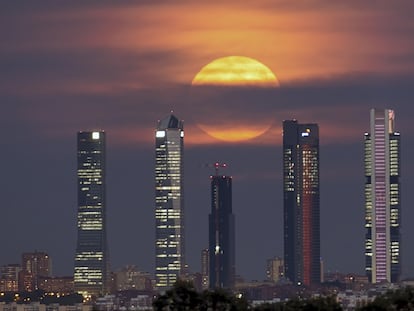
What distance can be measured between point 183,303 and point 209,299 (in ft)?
8.29

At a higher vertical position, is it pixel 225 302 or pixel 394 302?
pixel 225 302

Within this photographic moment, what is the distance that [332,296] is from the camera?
342 ft

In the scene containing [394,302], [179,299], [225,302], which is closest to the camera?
[179,299]

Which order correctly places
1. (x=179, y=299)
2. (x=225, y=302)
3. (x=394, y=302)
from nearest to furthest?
(x=179, y=299), (x=394, y=302), (x=225, y=302)

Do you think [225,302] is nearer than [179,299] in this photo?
No

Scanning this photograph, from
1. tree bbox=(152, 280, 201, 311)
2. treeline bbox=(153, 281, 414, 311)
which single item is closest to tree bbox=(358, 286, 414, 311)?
treeline bbox=(153, 281, 414, 311)

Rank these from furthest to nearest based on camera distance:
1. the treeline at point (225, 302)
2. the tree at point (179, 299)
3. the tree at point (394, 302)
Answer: the treeline at point (225, 302) < the tree at point (179, 299) < the tree at point (394, 302)

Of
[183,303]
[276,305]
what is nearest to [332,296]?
[276,305]

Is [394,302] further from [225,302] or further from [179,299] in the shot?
[179,299]

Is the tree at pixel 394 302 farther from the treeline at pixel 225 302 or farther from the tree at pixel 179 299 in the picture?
the tree at pixel 179 299

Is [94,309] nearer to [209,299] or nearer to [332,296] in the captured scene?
[209,299]

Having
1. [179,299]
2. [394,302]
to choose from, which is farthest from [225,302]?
[394,302]

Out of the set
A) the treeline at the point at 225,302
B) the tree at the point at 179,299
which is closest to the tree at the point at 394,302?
the treeline at the point at 225,302

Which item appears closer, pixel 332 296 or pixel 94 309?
pixel 94 309
